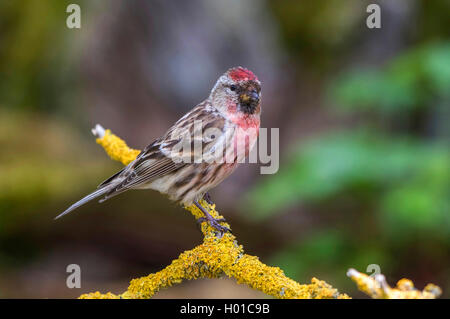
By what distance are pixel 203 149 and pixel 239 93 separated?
15.7 inches

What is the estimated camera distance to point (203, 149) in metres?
3.19

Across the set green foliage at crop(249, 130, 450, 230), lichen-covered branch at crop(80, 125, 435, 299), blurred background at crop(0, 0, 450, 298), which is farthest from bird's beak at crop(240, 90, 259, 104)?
green foliage at crop(249, 130, 450, 230)

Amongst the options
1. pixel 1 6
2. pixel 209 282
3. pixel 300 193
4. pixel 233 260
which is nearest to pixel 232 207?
pixel 209 282

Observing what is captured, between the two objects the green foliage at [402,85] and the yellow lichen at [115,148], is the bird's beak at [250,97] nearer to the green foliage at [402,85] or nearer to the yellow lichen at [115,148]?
the yellow lichen at [115,148]

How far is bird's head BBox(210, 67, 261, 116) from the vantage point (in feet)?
9.96

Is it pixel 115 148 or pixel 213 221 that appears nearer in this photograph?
pixel 213 221

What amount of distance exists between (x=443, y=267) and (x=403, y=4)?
11.2 ft

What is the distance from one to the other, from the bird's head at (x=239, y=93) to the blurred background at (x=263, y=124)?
125cm

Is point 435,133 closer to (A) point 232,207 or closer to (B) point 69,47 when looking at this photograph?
(A) point 232,207

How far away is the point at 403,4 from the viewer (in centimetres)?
649

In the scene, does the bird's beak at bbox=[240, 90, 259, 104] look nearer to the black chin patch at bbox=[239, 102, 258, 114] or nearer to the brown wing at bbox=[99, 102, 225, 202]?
the black chin patch at bbox=[239, 102, 258, 114]

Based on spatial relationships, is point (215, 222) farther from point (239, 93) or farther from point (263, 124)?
point (263, 124)

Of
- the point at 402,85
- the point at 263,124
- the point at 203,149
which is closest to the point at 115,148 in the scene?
the point at 203,149

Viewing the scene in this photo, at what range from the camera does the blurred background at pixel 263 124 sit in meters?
4.62
